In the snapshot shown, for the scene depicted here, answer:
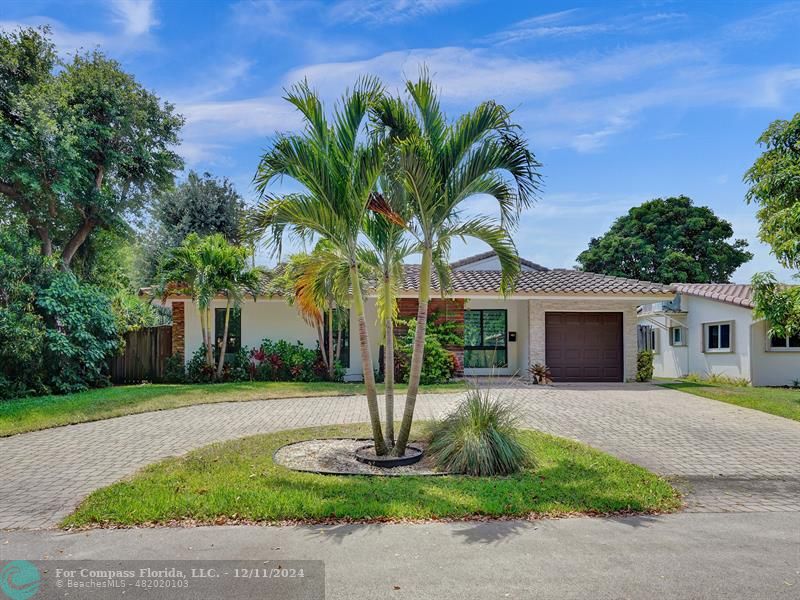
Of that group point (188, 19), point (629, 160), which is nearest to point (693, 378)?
point (629, 160)

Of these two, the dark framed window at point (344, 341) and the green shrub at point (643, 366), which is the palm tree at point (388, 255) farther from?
the green shrub at point (643, 366)

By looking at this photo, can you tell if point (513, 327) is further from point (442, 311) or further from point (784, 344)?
point (784, 344)

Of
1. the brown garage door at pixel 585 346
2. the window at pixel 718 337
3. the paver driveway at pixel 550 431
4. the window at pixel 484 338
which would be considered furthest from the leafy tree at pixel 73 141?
the window at pixel 718 337

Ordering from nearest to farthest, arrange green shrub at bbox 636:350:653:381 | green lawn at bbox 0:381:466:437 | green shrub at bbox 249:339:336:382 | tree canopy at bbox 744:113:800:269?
green lawn at bbox 0:381:466:437, tree canopy at bbox 744:113:800:269, green shrub at bbox 249:339:336:382, green shrub at bbox 636:350:653:381

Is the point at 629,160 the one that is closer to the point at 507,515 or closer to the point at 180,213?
the point at 507,515

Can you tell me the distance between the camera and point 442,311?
17.6 meters

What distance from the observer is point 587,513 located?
5.37 m

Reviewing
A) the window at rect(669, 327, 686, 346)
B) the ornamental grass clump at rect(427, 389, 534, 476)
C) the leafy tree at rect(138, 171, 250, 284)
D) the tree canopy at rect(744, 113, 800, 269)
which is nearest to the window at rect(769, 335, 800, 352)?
the window at rect(669, 327, 686, 346)

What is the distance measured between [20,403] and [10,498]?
309 inches

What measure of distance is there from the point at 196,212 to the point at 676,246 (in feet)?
85.6

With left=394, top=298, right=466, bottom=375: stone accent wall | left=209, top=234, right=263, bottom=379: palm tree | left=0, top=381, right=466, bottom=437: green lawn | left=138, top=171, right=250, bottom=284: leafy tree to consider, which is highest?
left=138, top=171, right=250, bottom=284: leafy tree

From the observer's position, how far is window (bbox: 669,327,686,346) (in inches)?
893

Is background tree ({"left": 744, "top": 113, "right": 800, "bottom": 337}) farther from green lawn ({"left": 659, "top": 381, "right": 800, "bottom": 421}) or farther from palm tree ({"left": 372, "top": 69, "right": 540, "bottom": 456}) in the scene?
palm tree ({"left": 372, "top": 69, "right": 540, "bottom": 456})

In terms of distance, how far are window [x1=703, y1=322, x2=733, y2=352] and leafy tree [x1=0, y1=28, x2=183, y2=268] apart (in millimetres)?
20075
